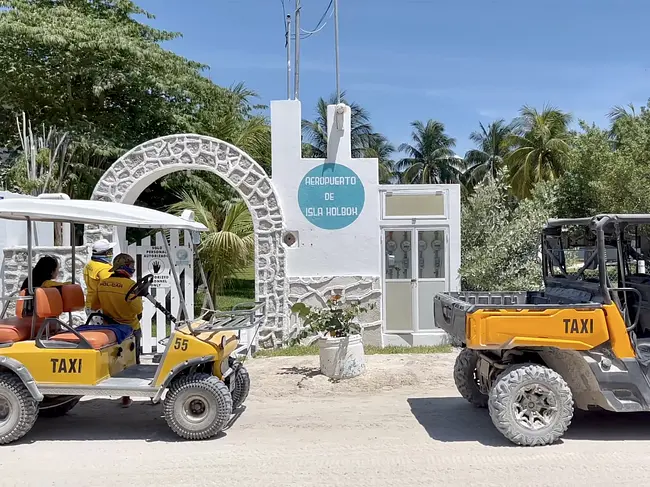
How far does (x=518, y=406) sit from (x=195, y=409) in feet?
10.1

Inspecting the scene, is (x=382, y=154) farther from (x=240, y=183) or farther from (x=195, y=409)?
(x=195, y=409)

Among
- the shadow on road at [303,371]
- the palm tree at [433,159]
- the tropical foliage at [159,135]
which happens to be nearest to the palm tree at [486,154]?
the palm tree at [433,159]

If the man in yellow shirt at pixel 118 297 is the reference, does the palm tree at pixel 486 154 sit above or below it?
above

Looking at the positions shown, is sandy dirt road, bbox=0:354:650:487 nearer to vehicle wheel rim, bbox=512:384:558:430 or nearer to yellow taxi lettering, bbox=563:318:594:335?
vehicle wheel rim, bbox=512:384:558:430

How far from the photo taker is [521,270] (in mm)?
11414

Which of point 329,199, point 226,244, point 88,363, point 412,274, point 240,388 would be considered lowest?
point 240,388

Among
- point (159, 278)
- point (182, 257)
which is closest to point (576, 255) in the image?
point (182, 257)

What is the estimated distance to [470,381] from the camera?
7215 mm

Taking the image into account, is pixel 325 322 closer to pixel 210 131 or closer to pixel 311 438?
pixel 311 438

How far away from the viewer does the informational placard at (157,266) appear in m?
10.7

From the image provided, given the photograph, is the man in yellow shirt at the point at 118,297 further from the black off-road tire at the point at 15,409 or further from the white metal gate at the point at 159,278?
the white metal gate at the point at 159,278

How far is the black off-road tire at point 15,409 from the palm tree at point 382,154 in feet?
Result: 87.2

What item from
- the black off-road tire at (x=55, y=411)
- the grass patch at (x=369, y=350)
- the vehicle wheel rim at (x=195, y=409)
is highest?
the vehicle wheel rim at (x=195, y=409)

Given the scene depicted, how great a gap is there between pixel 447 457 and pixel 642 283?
278cm
